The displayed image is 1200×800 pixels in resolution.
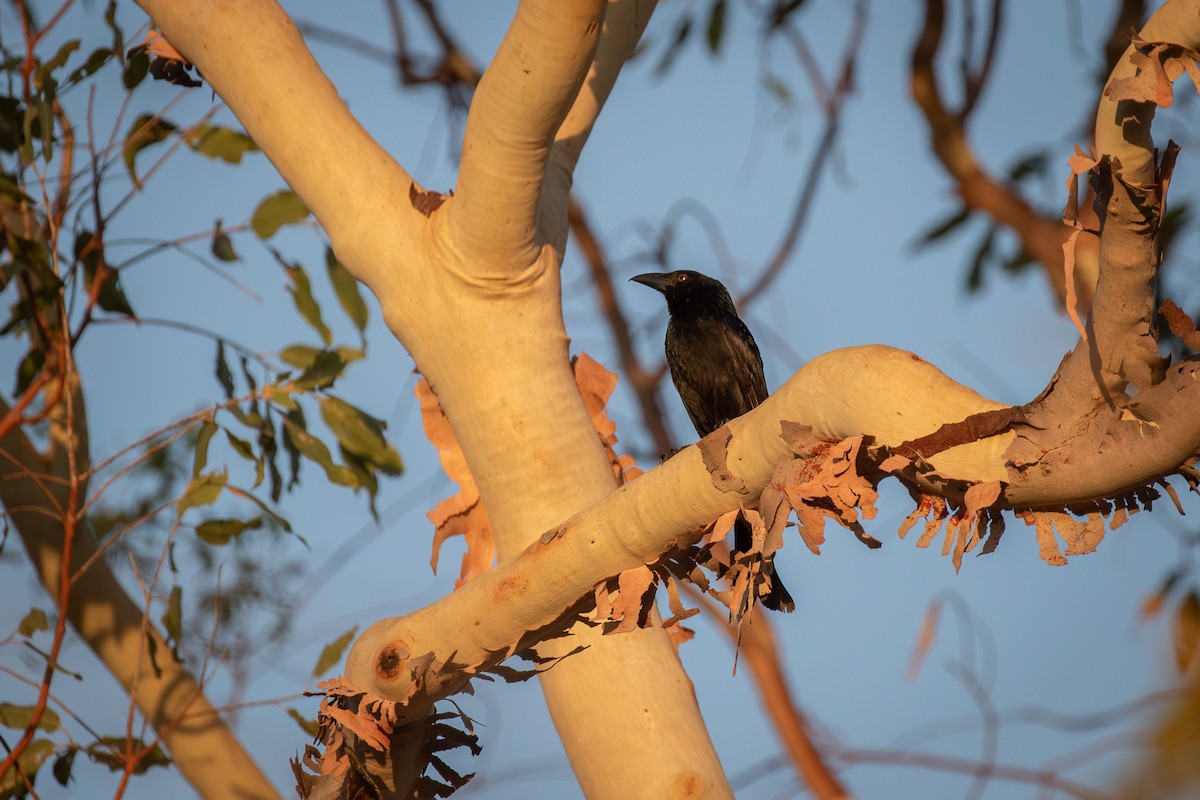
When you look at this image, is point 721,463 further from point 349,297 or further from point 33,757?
point 33,757

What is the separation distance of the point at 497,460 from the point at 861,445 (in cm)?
87

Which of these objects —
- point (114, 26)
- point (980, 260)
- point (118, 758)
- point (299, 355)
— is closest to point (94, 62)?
point (114, 26)

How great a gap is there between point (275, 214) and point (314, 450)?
0.71 m

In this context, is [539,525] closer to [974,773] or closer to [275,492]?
[275,492]

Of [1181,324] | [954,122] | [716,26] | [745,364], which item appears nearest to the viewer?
[1181,324]

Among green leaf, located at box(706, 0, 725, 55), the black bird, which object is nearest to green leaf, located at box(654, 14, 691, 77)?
green leaf, located at box(706, 0, 725, 55)

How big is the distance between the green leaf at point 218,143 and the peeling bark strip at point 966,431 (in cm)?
277

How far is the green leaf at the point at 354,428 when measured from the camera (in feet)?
11.1

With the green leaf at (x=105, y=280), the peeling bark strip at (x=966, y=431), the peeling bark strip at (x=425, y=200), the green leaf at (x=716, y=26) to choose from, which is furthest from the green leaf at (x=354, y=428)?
the green leaf at (x=716, y=26)

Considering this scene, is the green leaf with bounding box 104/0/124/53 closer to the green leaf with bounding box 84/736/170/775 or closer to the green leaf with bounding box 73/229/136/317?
the green leaf with bounding box 73/229/136/317

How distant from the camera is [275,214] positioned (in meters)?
3.43

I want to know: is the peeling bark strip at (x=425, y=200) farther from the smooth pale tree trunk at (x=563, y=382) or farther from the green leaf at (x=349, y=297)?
the green leaf at (x=349, y=297)

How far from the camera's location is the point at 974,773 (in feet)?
11.6

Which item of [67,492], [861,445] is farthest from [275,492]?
[861,445]
